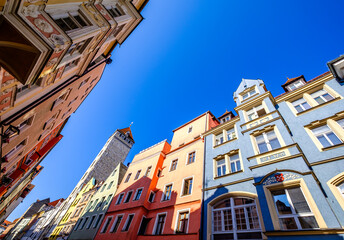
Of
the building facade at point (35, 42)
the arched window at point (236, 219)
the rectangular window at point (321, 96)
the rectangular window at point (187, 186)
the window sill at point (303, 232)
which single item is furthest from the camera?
the rectangular window at point (187, 186)

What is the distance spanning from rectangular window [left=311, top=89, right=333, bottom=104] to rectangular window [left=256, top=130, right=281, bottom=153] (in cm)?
434

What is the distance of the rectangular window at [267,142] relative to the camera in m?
10.9

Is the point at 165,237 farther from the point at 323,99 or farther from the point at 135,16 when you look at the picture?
the point at 135,16

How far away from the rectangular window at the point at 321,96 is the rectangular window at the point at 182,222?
1367 centimetres

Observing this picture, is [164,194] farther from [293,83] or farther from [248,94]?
[293,83]

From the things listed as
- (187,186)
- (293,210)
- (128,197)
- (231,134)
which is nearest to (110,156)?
(128,197)

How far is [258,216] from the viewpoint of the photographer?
8.91 m

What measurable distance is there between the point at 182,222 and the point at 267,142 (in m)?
9.31

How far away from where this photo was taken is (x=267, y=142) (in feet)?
37.2

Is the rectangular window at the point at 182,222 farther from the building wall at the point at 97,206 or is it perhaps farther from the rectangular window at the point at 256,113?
the building wall at the point at 97,206

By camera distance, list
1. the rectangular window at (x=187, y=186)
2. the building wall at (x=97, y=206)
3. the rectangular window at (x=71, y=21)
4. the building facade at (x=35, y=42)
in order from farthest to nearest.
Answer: the building wall at (x=97, y=206) < the rectangular window at (x=187, y=186) < the rectangular window at (x=71, y=21) < the building facade at (x=35, y=42)

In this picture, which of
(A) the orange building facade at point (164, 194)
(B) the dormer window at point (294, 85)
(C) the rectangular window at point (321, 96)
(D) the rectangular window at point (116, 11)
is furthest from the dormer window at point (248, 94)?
(D) the rectangular window at point (116, 11)

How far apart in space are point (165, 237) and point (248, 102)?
45.8 feet

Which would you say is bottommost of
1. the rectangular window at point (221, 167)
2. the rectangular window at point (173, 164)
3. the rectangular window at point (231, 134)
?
the rectangular window at point (221, 167)
